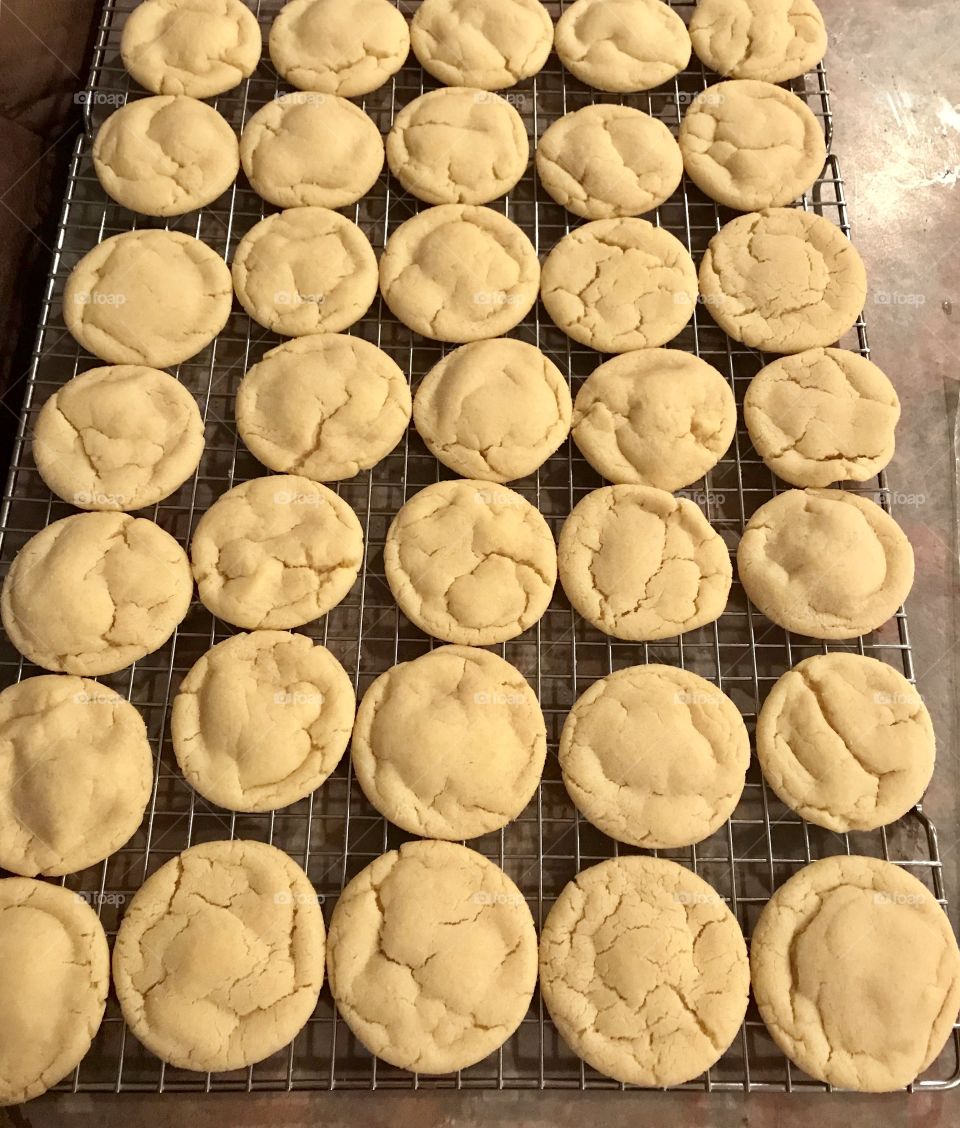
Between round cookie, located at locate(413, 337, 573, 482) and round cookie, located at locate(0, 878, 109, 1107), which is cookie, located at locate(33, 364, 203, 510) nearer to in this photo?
round cookie, located at locate(413, 337, 573, 482)

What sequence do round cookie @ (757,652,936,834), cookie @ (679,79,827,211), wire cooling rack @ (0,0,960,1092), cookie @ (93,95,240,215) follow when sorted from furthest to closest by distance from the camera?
cookie @ (679,79,827,211), cookie @ (93,95,240,215), round cookie @ (757,652,936,834), wire cooling rack @ (0,0,960,1092)

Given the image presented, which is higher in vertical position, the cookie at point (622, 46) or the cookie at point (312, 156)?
the cookie at point (622, 46)

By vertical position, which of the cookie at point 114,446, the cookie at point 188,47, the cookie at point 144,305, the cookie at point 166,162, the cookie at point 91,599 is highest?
the cookie at point 188,47

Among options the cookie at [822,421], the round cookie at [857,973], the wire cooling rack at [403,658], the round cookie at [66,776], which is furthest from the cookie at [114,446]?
the round cookie at [857,973]

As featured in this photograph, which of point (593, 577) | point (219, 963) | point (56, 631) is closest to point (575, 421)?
point (593, 577)

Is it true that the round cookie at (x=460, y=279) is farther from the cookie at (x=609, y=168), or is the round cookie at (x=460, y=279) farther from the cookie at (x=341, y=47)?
the cookie at (x=341, y=47)

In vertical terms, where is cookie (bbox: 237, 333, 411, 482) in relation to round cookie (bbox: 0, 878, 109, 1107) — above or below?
above

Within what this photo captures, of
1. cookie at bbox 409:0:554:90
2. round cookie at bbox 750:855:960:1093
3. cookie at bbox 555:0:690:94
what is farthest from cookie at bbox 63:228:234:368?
round cookie at bbox 750:855:960:1093

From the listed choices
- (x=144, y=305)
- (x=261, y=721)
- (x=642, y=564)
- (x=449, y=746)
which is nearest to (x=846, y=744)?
(x=642, y=564)
